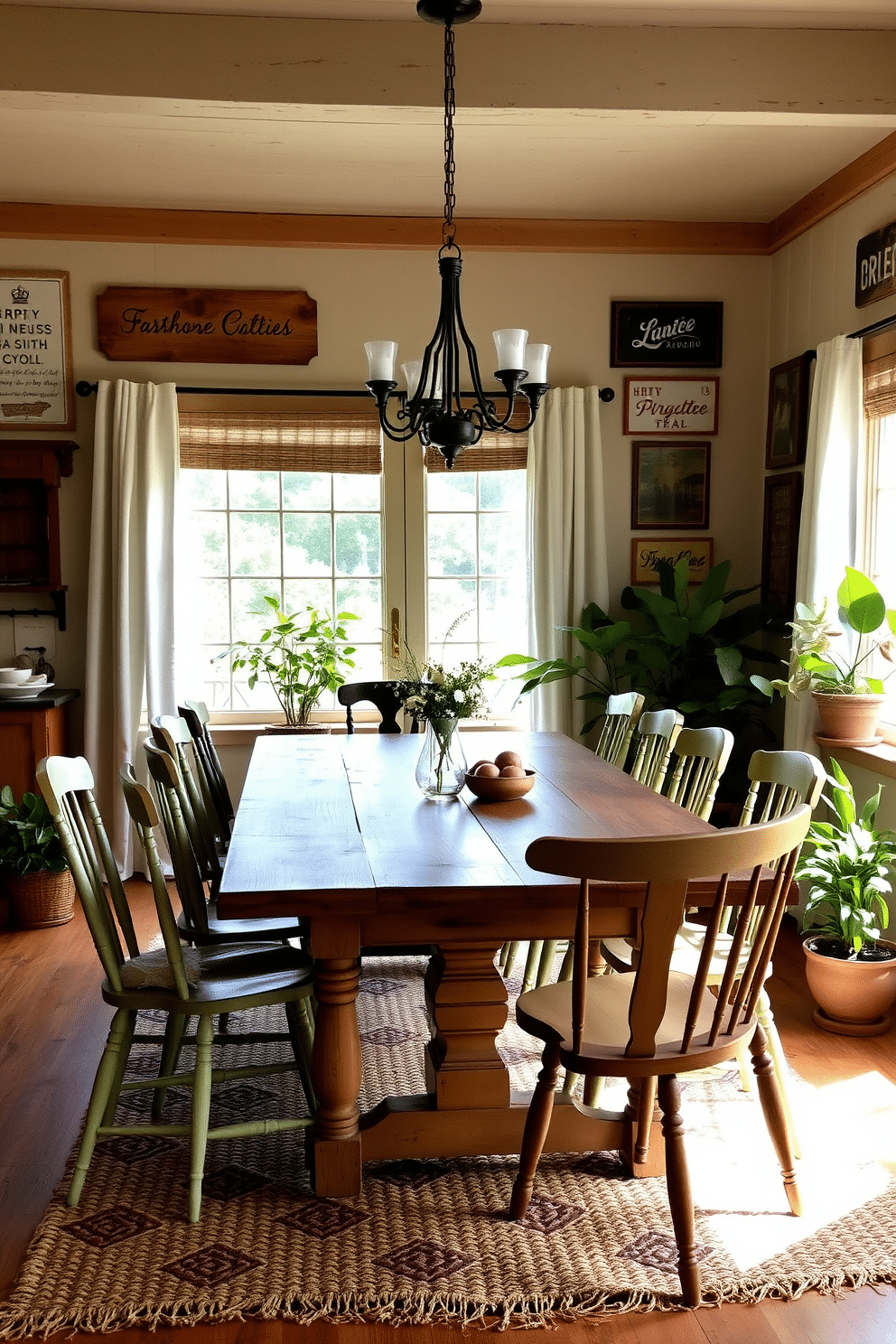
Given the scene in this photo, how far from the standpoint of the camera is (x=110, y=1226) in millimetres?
2387

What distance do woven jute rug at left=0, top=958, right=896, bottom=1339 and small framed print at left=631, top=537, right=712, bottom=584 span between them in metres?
3.05

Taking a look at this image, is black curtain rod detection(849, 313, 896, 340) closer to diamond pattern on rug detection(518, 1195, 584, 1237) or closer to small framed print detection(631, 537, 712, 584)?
small framed print detection(631, 537, 712, 584)

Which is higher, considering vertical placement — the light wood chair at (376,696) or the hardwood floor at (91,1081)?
the light wood chair at (376,696)

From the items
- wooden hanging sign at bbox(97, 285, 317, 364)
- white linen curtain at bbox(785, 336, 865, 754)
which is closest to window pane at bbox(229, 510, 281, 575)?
wooden hanging sign at bbox(97, 285, 317, 364)

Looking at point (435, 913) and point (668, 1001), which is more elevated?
point (435, 913)

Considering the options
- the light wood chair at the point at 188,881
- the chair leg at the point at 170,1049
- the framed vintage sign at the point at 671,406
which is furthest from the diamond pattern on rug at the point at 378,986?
the framed vintage sign at the point at 671,406

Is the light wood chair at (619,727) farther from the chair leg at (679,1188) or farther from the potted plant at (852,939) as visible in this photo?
the chair leg at (679,1188)

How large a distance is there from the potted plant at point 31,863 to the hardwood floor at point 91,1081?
10 cm

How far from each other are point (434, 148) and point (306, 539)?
1.83 metres

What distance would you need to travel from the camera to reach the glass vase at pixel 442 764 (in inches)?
120

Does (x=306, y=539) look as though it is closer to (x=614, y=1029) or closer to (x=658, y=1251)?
(x=614, y=1029)

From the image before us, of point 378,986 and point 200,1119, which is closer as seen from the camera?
point 200,1119

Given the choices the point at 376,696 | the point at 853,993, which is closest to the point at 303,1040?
the point at 853,993

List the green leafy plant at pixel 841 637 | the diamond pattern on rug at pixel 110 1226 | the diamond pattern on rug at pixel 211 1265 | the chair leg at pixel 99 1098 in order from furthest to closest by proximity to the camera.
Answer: the green leafy plant at pixel 841 637 → the chair leg at pixel 99 1098 → the diamond pattern on rug at pixel 110 1226 → the diamond pattern on rug at pixel 211 1265
